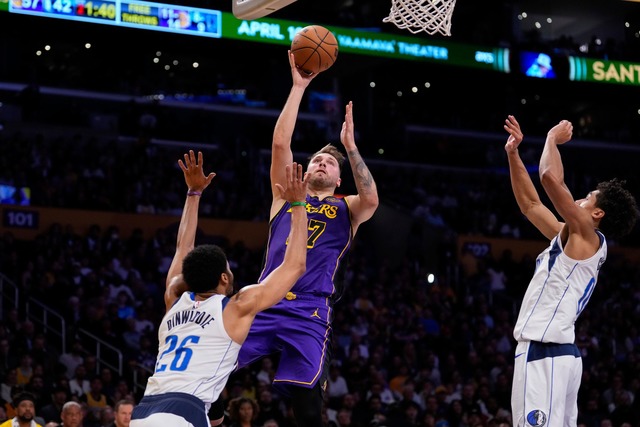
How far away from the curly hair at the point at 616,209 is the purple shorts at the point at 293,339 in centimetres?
182

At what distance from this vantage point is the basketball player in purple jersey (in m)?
6.19

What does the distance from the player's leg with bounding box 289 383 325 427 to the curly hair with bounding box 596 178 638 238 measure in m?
1.99

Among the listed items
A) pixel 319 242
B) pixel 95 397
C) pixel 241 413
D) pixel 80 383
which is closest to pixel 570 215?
pixel 319 242

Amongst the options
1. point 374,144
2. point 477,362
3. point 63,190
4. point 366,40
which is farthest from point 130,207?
point 374,144

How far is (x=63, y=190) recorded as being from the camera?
19203mm

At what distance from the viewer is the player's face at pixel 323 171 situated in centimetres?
670

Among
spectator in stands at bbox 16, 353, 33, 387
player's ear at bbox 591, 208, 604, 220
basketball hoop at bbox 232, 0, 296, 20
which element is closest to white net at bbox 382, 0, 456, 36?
basketball hoop at bbox 232, 0, 296, 20

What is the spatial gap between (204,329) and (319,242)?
169 cm

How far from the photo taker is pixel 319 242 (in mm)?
6512

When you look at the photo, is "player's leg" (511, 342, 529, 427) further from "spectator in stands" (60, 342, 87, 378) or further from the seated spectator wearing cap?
"spectator in stands" (60, 342, 87, 378)

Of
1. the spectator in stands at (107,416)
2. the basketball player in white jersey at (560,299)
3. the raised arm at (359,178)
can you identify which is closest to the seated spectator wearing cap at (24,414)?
the spectator in stands at (107,416)

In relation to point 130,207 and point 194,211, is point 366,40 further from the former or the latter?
point 194,211

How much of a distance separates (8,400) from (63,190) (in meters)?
7.74

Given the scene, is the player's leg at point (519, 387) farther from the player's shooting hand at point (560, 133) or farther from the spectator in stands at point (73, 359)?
the spectator in stands at point (73, 359)
